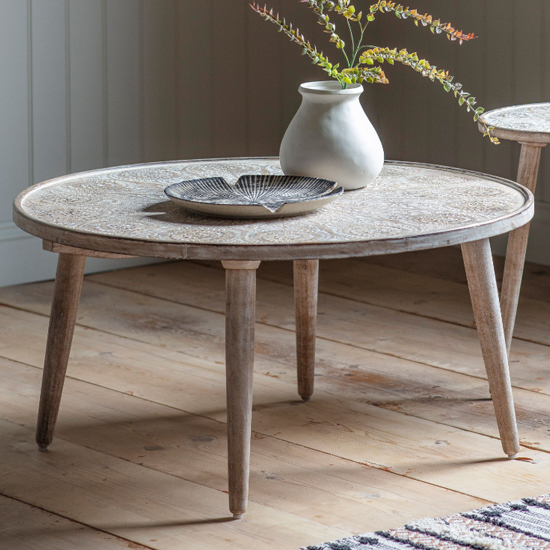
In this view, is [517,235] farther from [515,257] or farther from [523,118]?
[523,118]

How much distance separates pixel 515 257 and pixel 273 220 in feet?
2.01

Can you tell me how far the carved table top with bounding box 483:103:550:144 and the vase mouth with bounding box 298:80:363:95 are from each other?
1.03 ft

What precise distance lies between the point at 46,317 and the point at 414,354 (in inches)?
33.5

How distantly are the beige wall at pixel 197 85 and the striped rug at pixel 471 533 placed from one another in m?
1.58

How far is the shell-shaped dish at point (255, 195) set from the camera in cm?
124

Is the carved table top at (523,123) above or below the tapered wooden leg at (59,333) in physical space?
above

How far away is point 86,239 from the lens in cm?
116

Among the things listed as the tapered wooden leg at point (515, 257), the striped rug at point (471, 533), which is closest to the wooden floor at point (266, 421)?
the striped rug at point (471, 533)

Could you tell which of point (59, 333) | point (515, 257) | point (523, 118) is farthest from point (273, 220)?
point (523, 118)

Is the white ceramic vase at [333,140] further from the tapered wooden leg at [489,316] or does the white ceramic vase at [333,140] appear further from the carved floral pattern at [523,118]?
the carved floral pattern at [523,118]

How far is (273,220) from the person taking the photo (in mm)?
1261

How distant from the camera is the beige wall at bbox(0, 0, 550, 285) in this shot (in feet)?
8.25

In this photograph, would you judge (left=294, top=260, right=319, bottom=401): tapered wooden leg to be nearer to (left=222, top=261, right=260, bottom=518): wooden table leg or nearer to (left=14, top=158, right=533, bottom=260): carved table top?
(left=14, top=158, right=533, bottom=260): carved table top

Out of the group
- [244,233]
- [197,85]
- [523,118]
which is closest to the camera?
[244,233]
